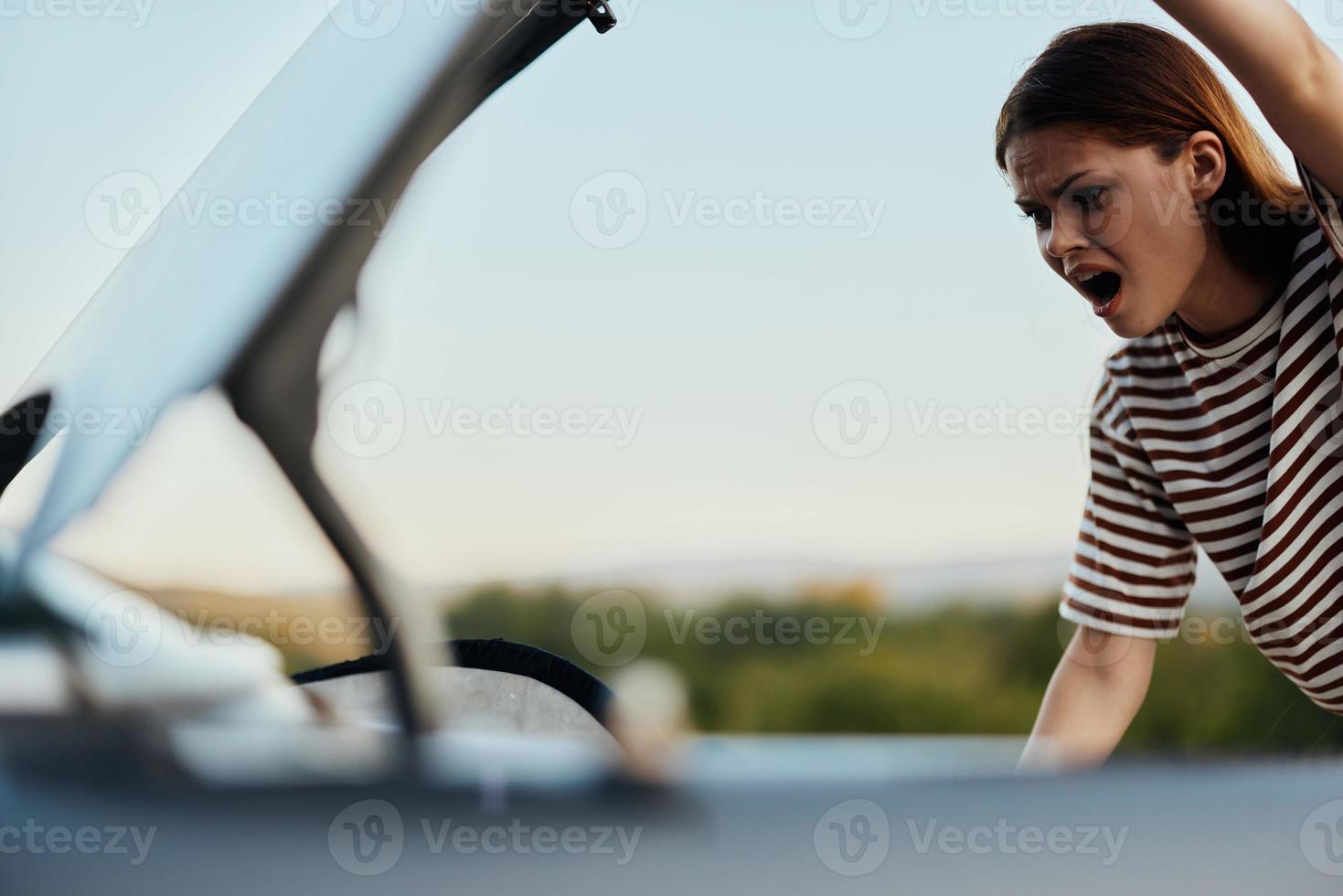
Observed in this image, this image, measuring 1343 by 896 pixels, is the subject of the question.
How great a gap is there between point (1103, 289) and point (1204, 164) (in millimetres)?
137

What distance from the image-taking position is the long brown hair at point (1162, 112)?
879 millimetres

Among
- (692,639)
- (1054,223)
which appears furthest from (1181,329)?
(692,639)

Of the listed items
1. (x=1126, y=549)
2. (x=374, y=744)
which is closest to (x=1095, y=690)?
(x=1126, y=549)

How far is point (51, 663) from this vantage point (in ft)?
1.84

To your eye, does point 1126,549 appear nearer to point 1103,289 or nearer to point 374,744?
point 1103,289

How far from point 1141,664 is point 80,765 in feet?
3.12

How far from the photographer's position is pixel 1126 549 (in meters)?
1.11

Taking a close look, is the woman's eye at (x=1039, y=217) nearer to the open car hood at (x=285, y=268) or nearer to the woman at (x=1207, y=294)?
the woman at (x=1207, y=294)

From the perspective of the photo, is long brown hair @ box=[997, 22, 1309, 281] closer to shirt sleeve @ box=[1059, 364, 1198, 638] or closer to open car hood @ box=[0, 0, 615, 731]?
shirt sleeve @ box=[1059, 364, 1198, 638]

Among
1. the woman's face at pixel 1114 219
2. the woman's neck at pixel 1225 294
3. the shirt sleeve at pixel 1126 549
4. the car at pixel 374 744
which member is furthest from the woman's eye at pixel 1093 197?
the car at pixel 374 744

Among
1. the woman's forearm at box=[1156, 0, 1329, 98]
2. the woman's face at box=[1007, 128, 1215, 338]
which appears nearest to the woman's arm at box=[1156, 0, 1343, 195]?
the woman's forearm at box=[1156, 0, 1329, 98]

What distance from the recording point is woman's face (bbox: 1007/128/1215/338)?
858mm

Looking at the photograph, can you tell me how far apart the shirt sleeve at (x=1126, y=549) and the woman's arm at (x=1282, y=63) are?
0.43 meters

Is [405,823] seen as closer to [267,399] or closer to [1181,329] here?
[267,399]
